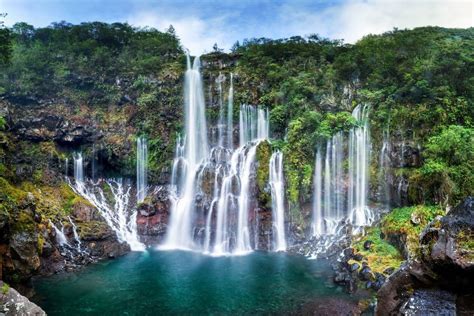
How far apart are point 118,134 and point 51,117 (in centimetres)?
595

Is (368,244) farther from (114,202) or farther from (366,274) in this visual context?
(114,202)

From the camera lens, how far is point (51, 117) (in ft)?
103

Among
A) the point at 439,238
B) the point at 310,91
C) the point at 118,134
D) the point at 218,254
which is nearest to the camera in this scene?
the point at 439,238

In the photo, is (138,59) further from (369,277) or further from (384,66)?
(369,277)

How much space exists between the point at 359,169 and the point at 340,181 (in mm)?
1626

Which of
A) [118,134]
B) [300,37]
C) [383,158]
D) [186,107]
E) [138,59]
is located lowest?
[383,158]

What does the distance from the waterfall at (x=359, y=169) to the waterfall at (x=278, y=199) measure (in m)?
4.91

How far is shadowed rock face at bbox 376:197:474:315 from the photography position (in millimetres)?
5117

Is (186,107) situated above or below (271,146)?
above

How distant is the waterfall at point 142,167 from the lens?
30.7 meters

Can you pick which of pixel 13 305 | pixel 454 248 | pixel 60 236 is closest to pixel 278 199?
pixel 60 236

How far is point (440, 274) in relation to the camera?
17.9 feet

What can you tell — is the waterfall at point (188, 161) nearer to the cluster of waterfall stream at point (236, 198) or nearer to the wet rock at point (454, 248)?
the cluster of waterfall stream at point (236, 198)

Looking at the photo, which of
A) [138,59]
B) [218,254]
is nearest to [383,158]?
[218,254]
